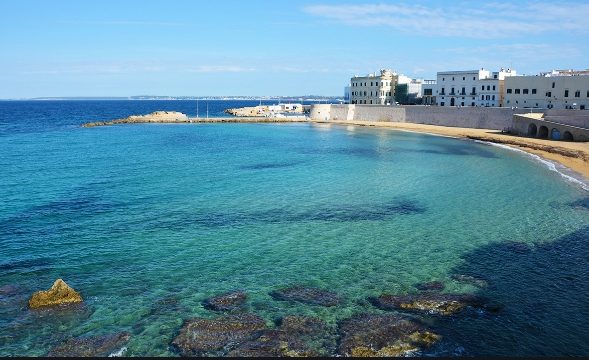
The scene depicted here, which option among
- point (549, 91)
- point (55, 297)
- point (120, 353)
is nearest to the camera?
point (120, 353)

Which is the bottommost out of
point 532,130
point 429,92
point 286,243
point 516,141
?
point 286,243

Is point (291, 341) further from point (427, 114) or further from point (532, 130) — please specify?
point (427, 114)

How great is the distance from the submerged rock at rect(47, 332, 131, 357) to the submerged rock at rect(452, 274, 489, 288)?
1336 centimetres

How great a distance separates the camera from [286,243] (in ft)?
81.7

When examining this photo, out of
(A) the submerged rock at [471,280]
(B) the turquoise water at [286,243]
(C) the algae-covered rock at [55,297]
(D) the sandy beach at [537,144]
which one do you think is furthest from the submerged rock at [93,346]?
(D) the sandy beach at [537,144]

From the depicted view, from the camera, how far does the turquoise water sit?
16.7 meters

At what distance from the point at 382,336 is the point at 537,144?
56.5 meters

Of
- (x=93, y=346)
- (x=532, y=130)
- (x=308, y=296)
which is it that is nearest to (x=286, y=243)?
(x=308, y=296)

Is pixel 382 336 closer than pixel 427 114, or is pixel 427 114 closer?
pixel 382 336

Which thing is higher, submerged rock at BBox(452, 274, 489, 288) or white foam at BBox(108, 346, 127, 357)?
submerged rock at BBox(452, 274, 489, 288)

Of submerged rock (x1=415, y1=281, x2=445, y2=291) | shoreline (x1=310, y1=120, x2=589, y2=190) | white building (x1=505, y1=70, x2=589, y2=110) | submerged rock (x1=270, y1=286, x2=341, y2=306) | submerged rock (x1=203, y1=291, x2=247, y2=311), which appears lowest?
submerged rock (x1=203, y1=291, x2=247, y2=311)

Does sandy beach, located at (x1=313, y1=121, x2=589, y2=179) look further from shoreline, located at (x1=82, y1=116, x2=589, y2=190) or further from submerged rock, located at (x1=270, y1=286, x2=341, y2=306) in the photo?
submerged rock, located at (x1=270, y1=286, x2=341, y2=306)

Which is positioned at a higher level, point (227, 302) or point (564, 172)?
point (564, 172)

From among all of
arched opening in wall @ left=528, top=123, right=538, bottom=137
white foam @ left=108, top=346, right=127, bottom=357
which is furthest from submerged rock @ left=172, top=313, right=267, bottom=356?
arched opening in wall @ left=528, top=123, right=538, bottom=137
